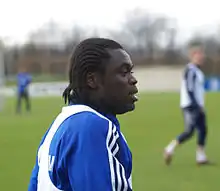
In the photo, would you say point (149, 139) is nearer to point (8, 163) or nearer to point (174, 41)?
point (8, 163)

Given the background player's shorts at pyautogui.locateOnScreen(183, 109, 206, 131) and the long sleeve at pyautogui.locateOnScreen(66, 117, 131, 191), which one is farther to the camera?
the background player's shorts at pyautogui.locateOnScreen(183, 109, 206, 131)

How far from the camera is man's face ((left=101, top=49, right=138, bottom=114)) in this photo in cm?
205

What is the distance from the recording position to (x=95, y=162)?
1.88 metres

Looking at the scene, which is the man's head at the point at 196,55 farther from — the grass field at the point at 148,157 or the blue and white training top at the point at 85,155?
the blue and white training top at the point at 85,155

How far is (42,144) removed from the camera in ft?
7.38

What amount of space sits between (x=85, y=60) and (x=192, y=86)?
6.34 metres

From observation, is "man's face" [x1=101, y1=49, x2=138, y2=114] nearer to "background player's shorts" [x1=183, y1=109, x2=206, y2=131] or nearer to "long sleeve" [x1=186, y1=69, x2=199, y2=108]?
"long sleeve" [x1=186, y1=69, x2=199, y2=108]

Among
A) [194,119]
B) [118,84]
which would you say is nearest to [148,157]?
[194,119]

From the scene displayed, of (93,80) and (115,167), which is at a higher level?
(93,80)

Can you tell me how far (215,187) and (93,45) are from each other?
206 inches

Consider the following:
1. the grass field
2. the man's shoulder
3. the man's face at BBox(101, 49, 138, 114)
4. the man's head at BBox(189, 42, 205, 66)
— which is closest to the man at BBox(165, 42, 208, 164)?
the man's head at BBox(189, 42, 205, 66)

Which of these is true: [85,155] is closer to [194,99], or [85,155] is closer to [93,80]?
[93,80]

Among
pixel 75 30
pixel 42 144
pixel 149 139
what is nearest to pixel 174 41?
pixel 75 30

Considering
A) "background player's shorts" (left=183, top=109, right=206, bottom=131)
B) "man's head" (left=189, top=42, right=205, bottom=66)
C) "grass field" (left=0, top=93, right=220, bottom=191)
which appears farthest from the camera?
"background player's shorts" (left=183, top=109, right=206, bottom=131)
